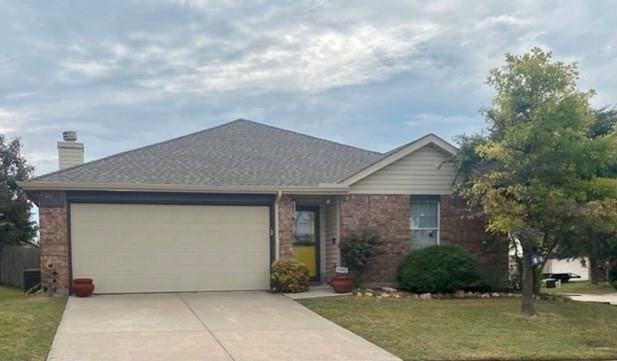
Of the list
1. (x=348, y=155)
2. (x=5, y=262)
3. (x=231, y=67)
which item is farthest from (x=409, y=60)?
(x=5, y=262)

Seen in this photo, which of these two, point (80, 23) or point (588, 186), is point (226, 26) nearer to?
point (80, 23)

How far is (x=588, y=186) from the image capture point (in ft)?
39.2

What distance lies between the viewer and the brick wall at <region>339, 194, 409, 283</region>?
15780mm

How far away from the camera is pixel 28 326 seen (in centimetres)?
955

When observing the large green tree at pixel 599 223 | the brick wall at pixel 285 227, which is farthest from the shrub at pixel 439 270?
the brick wall at pixel 285 227

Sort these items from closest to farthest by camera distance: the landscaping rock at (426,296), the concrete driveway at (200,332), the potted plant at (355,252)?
the concrete driveway at (200,332) → the landscaping rock at (426,296) → the potted plant at (355,252)

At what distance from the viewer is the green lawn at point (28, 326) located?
7859 millimetres

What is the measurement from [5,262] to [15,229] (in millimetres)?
1767

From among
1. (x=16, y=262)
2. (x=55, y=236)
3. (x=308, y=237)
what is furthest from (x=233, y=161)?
(x=16, y=262)

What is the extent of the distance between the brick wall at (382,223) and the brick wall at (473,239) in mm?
1134

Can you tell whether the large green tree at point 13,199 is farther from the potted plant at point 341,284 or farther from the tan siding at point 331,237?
the potted plant at point 341,284

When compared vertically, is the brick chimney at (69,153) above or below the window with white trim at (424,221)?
above

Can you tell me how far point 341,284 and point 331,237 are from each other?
6.30 ft

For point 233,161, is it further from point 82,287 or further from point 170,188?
point 82,287
